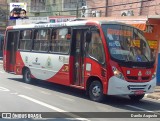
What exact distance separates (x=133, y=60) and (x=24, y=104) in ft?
12.1

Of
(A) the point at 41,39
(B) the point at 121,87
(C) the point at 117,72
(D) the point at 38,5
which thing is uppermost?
(D) the point at 38,5

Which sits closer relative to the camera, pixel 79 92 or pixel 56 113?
pixel 56 113

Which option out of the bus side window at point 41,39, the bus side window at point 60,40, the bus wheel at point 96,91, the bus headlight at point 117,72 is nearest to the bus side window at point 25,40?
the bus side window at point 41,39

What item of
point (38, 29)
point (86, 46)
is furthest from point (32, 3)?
point (86, 46)

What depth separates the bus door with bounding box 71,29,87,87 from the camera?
1256 centimetres

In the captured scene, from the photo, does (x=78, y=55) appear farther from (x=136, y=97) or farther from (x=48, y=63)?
(x=136, y=97)

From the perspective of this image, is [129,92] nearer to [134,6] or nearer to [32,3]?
[134,6]

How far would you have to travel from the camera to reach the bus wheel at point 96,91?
A: 11.6 meters

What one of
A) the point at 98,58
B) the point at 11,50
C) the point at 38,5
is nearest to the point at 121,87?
the point at 98,58

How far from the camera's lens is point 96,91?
1180cm

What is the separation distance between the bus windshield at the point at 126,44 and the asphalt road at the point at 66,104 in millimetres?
1546

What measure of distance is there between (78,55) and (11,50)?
646 centimetres

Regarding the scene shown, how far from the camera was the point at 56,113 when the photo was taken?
9.38 m

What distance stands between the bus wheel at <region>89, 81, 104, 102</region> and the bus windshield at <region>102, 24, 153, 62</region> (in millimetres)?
1153
